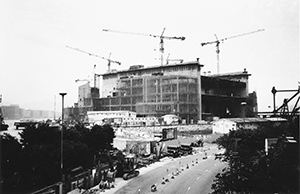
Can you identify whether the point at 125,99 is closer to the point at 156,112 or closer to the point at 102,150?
the point at 156,112

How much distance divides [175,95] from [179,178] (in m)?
76.3

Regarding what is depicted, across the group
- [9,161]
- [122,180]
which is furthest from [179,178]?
[9,161]

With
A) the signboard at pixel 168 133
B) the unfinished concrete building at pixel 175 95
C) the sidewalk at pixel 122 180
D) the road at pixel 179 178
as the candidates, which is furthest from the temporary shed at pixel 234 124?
the sidewalk at pixel 122 180

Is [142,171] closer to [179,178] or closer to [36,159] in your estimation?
[179,178]

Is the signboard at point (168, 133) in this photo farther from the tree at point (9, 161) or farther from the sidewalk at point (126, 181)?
the tree at point (9, 161)

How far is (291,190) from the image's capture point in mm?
19125

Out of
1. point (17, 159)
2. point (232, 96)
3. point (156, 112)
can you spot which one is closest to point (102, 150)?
point (17, 159)

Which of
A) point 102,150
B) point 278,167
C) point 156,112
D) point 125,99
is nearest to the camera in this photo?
point 278,167

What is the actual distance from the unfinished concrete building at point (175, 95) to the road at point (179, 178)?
6367 cm

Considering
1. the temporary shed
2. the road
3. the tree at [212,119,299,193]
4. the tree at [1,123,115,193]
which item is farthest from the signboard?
the tree at [212,119,299,193]

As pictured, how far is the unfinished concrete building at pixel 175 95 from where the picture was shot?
112562mm

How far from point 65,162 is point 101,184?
19.6 feet

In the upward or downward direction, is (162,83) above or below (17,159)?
above

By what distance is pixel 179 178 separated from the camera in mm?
37156
